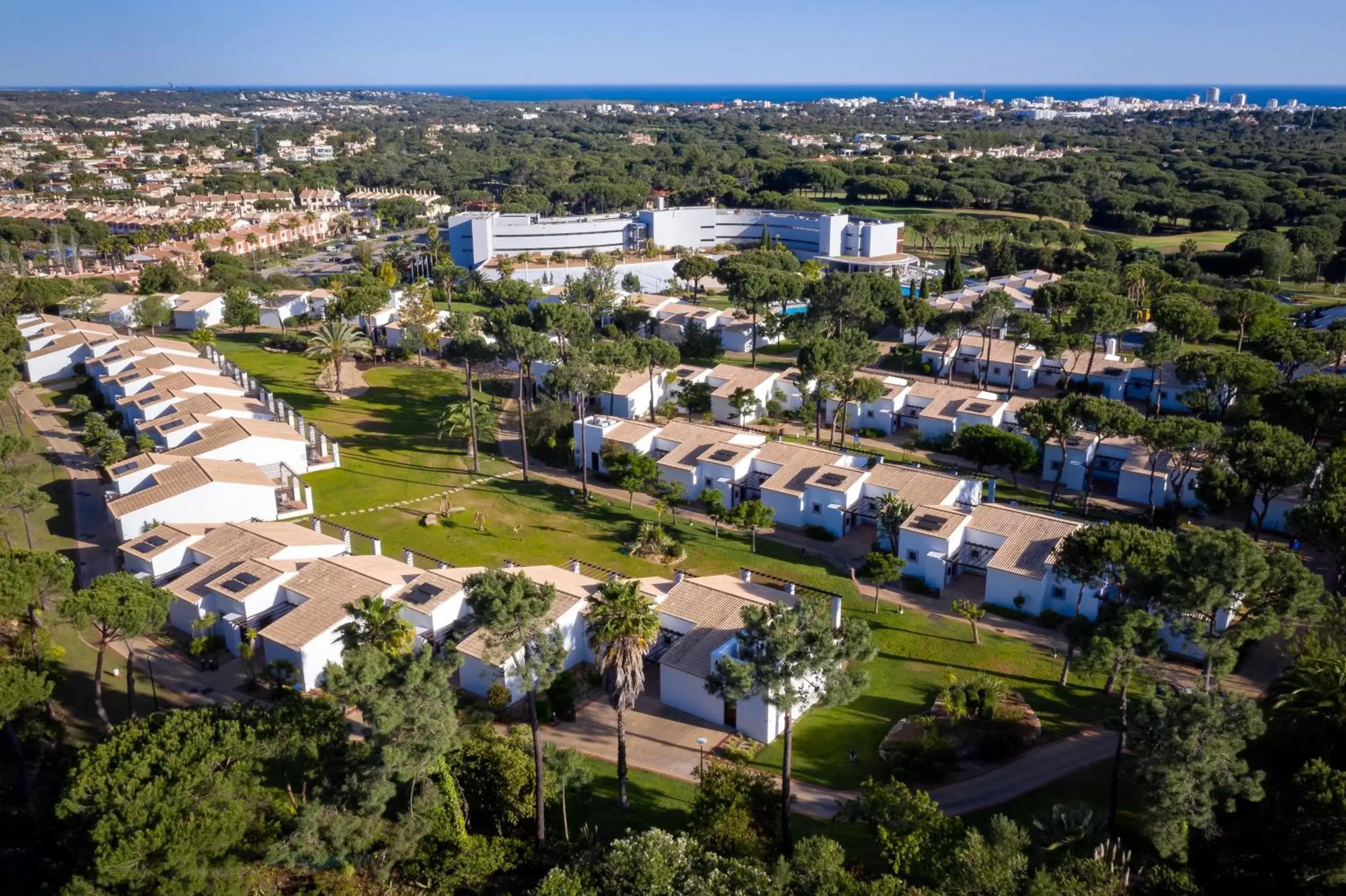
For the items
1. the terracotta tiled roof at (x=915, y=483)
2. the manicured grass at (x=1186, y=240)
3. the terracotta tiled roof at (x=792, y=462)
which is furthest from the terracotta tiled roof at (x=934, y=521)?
the manicured grass at (x=1186, y=240)

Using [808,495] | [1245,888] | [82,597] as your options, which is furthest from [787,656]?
[808,495]

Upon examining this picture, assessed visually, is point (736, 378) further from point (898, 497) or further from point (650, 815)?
point (650, 815)

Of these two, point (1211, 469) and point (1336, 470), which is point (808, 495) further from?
point (1336, 470)

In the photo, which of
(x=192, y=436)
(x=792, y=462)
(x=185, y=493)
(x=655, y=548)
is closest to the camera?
(x=185, y=493)

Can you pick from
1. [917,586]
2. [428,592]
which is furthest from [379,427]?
[917,586]

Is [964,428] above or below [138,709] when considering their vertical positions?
above
